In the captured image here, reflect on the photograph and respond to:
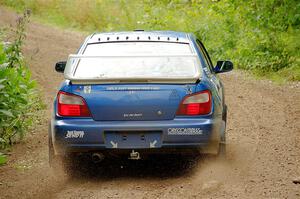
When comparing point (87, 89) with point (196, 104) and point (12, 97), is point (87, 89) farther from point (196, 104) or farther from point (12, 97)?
point (12, 97)

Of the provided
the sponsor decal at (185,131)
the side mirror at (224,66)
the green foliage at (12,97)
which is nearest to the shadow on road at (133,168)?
the sponsor decal at (185,131)

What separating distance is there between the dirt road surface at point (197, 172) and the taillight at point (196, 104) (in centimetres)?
69

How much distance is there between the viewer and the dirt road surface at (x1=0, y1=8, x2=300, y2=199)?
7.05m

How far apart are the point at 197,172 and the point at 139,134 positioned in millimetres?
913

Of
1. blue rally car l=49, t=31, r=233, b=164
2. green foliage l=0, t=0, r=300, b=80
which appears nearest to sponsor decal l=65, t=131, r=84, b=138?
blue rally car l=49, t=31, r=233, b=164

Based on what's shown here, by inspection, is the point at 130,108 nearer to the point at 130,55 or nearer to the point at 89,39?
the point at 130,55

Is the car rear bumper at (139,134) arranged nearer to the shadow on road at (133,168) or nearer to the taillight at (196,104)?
the taillight at (196,104)

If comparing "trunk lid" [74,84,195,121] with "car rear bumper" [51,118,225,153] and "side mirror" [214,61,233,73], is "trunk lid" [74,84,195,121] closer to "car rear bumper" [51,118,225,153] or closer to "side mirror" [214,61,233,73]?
"car rear bumper" [51,118,225,153]

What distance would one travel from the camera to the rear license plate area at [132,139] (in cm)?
722

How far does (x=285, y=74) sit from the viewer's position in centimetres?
1611

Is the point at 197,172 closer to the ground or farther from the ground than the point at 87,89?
closer to the ground

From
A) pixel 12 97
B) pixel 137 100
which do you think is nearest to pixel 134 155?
pixel 137 100

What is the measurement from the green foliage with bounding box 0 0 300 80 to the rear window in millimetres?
8295

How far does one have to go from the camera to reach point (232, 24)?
1970cm
